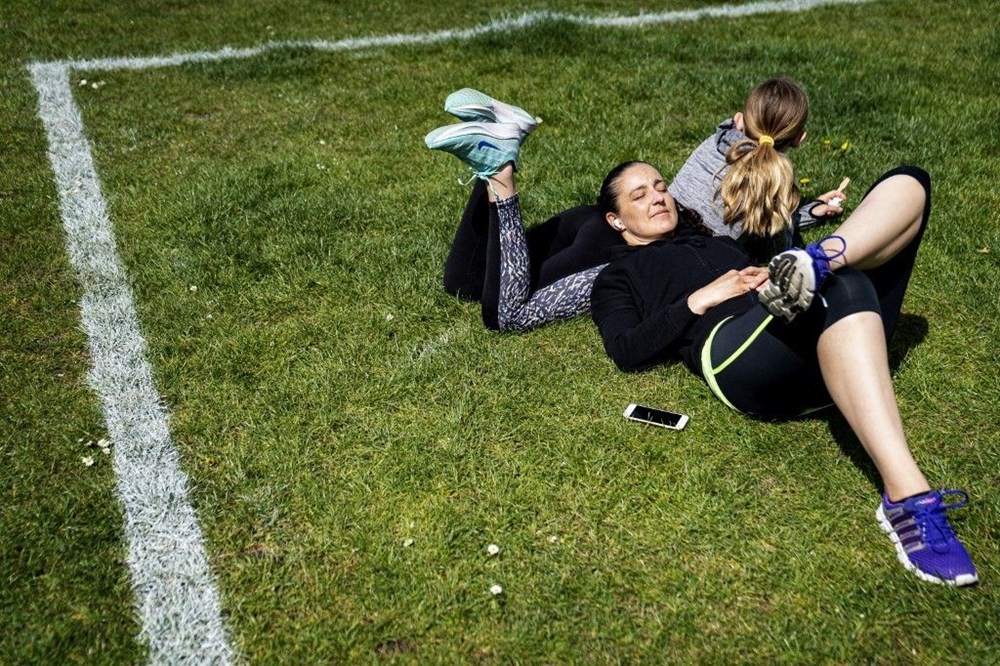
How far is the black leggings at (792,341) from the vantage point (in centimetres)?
335

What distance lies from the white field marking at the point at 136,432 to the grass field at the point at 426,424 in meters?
0.05

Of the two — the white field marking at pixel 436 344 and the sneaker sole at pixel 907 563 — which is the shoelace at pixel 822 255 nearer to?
the sneaker sole at pixel 907 563

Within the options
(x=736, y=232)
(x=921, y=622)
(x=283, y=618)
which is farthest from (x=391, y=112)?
(x=921, y=622)

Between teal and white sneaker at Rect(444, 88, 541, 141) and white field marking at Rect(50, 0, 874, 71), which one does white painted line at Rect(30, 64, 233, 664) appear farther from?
white field marking at Rect(50, 0, 874, 71)

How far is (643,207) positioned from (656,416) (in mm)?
1292

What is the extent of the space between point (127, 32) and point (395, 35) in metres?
2.77

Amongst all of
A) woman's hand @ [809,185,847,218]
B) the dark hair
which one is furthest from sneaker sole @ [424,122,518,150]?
woman's hand @ [809,185,847,218]

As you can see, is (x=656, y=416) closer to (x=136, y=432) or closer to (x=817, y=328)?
(x=817, y=328)

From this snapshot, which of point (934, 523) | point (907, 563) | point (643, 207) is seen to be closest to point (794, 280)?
point (934, 523)

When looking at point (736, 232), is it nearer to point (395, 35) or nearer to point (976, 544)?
point (976, 544)

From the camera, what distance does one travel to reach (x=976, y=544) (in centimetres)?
341

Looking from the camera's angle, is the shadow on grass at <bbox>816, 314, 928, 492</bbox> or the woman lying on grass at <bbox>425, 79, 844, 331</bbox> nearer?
the shadow on grass at <bbox>816, 314, 928, 492</bbox>

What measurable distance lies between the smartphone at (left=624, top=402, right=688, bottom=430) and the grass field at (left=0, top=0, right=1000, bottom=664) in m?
0.07

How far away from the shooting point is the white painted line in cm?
312
